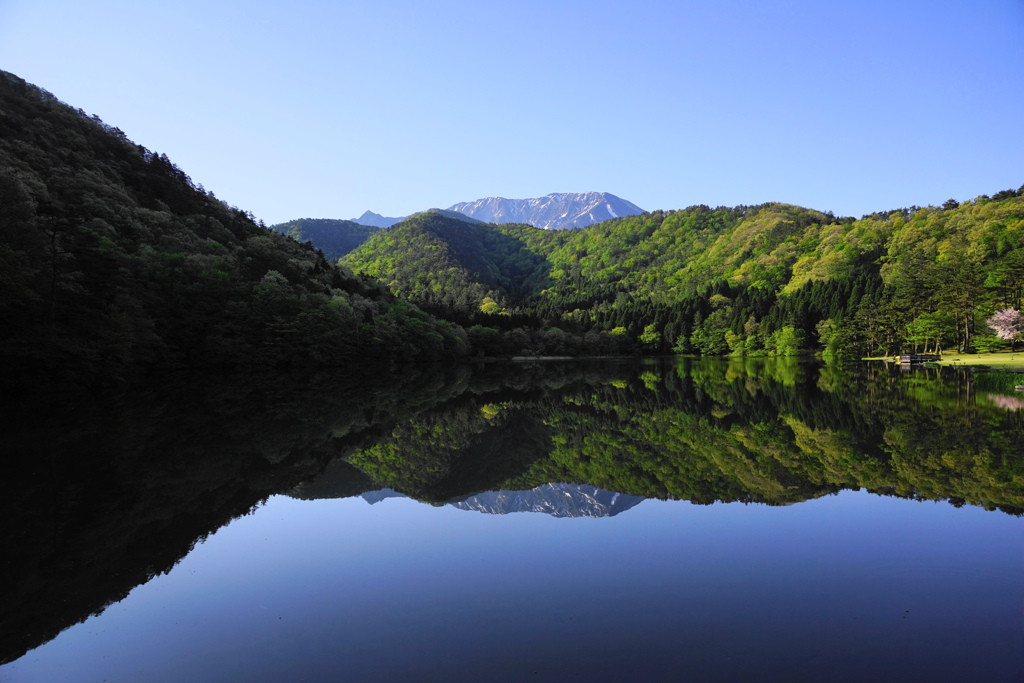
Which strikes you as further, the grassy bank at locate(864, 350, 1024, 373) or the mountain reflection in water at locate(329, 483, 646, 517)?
the grassy bank at locate(864, 350, 1024, 373)

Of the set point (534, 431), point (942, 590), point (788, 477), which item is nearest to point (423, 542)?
point (942, 590)

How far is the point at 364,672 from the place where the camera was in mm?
4691

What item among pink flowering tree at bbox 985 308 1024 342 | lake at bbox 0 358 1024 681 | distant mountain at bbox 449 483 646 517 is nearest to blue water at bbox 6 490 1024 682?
lake at bbox 0 358 1024 681

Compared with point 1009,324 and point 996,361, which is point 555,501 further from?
point 1009,324

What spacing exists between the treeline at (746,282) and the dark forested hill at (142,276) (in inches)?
1093

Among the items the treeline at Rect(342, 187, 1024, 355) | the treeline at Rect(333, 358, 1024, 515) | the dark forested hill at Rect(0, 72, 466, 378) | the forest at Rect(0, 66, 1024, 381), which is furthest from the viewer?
the treeline at Rect(342, 187, 1024, 355)

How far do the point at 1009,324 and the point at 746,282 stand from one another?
260ft

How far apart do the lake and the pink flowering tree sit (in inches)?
1651

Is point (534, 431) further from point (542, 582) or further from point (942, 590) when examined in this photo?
point (942, 590)

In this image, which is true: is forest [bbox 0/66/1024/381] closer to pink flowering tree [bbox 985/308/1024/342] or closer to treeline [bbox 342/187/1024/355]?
pink flowering tree [bbox 985/308/1024/342]

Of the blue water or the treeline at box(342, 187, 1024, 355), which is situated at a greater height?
the treeline at box(342, 187, 1024, 355)

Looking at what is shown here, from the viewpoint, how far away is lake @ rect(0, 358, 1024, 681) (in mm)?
4934

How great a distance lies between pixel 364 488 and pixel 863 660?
8459mm

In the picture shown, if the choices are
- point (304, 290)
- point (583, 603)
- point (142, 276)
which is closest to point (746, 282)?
point (304, 290)
